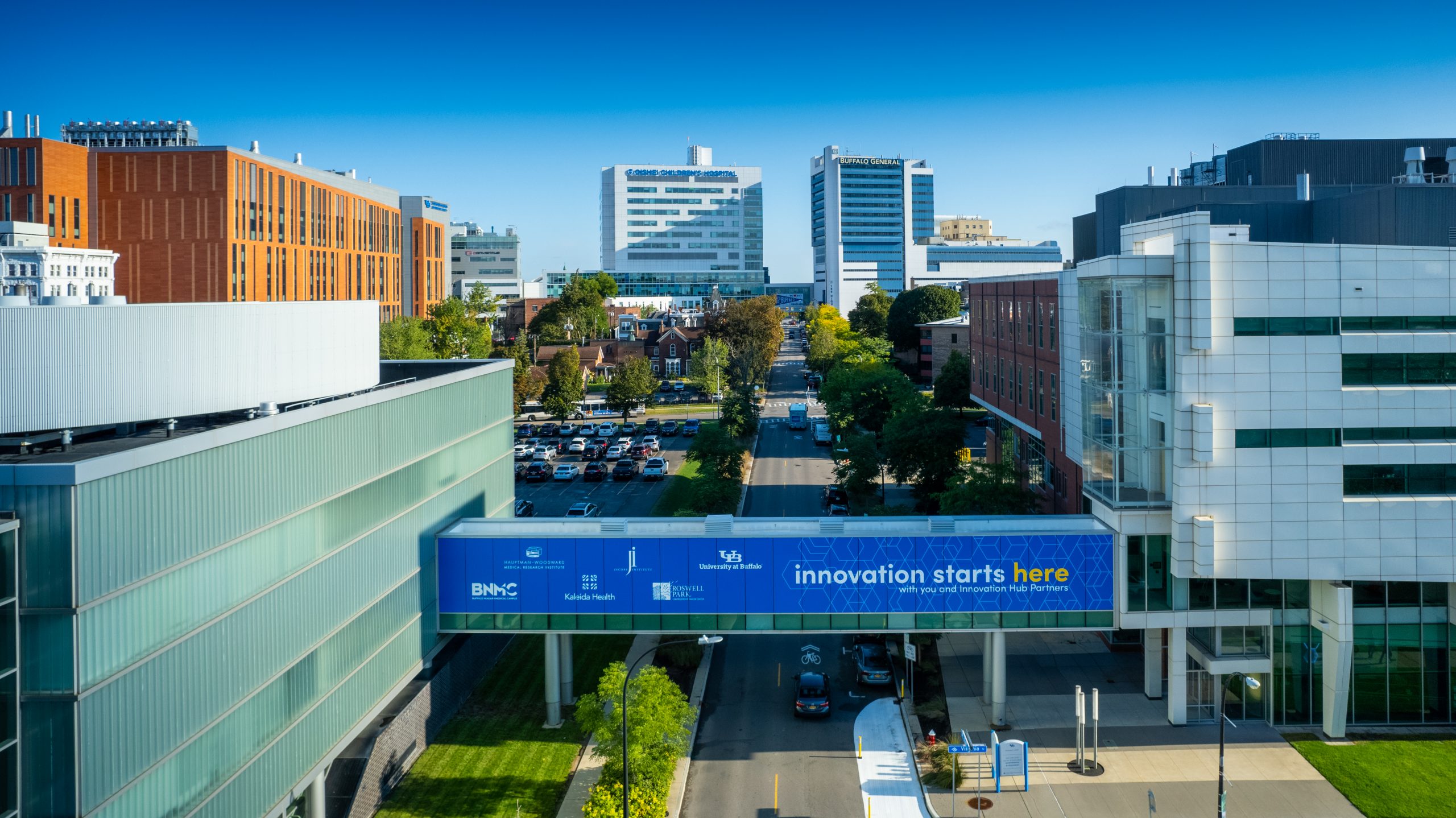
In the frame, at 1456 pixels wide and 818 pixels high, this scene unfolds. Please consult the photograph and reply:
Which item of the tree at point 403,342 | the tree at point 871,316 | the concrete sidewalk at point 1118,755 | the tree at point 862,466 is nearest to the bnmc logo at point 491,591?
Answer: the concrete sidewalk at point 1118,755

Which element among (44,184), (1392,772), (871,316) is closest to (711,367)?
(871,316)

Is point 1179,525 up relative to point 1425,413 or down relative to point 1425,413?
down

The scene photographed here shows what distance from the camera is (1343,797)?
26.5 meters

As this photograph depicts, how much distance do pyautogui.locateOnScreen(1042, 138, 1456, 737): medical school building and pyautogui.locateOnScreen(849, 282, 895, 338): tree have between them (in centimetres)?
11399

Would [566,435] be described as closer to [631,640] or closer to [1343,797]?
[631,640]

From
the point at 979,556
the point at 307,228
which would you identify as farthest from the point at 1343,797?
the point at 307,228

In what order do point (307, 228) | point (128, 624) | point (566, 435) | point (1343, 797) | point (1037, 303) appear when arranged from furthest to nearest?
point (307, 228)
point (566, 435)
point (1037, 303)
point (1343, 797)
point (128, 624)

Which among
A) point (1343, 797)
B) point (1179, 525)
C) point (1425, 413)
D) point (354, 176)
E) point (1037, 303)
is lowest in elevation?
point (1343, 797)

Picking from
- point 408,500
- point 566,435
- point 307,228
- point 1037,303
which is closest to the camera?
point 408,500

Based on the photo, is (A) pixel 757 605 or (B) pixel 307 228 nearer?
(A) pixel 757 605

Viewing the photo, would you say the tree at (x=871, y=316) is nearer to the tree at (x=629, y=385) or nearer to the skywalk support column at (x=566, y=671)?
the tree at (x=629, y=385)

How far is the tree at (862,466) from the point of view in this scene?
5478cm

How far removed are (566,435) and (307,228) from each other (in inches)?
1374

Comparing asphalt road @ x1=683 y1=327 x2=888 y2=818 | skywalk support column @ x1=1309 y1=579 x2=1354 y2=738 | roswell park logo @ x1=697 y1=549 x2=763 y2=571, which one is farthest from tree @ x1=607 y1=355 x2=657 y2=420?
skywalk support column @ x1=1309 y1=579 x2=1354 y2=738
